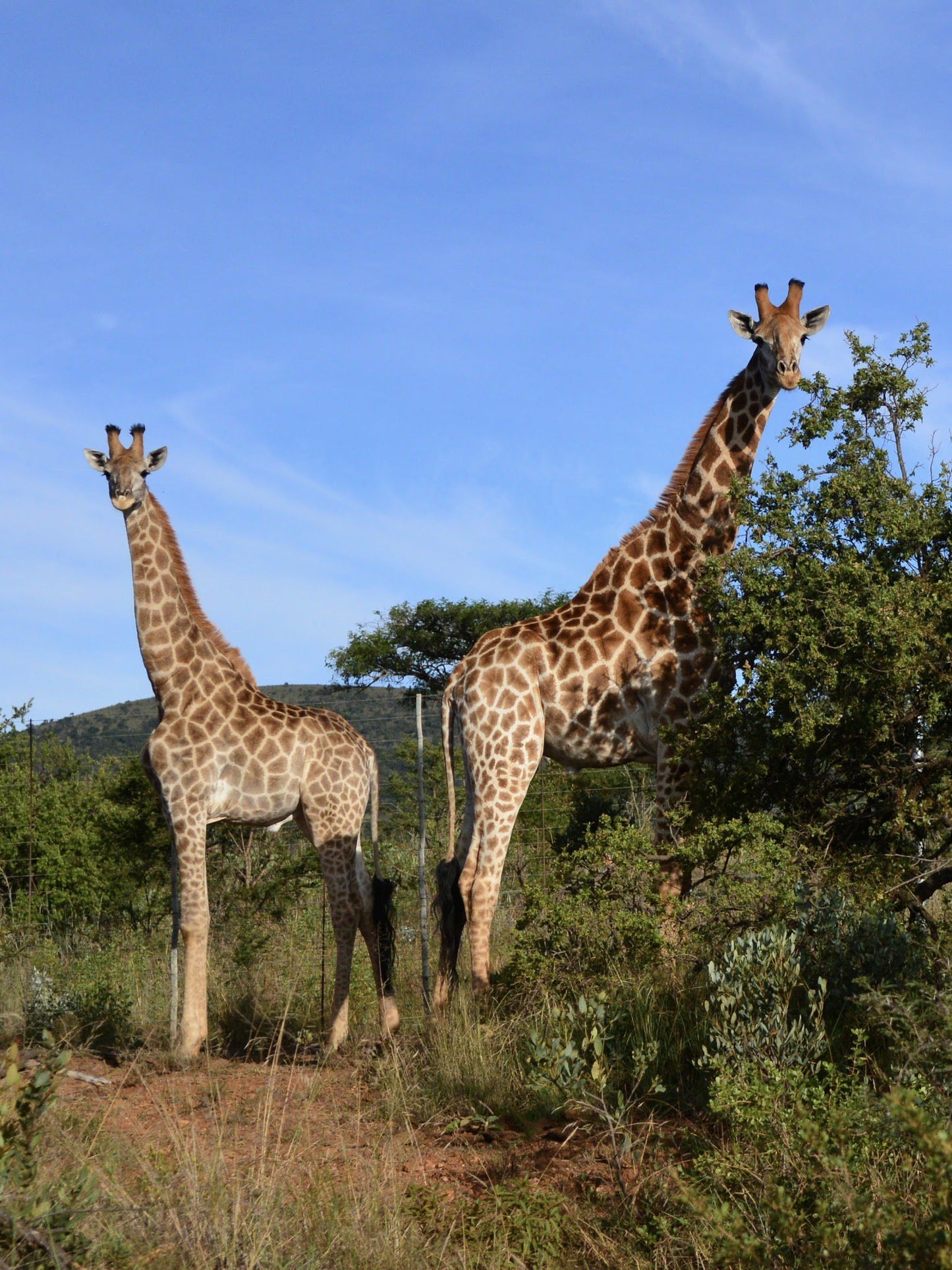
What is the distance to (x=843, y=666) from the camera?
6.75 metres

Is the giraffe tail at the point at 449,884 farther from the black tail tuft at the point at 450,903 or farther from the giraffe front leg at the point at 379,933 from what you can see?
the giraffe front leg at the point at 379,933

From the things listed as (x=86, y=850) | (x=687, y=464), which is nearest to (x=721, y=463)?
(x=687, y=464)

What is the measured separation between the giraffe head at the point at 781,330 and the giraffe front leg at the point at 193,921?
4984 mm

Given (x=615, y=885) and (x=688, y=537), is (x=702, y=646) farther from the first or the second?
(x=615, y=885)

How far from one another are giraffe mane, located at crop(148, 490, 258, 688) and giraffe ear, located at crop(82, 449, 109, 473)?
0.42 m

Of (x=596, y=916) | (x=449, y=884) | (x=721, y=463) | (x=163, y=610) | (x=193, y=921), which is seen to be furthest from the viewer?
(x=163, y=610)

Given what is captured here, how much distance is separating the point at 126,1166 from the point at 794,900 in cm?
358

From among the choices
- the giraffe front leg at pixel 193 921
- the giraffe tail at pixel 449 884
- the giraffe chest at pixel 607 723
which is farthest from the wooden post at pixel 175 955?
the giraffe chest at pixel 607 723

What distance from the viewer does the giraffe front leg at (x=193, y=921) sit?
8.47 metres

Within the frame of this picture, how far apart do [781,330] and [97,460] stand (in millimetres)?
5081

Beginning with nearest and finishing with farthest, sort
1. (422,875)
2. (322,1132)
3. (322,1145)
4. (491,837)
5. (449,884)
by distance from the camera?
1. (322,1145)
2. (322,1132)
3. (491,837)
4. (449,884)
5. (422,875)

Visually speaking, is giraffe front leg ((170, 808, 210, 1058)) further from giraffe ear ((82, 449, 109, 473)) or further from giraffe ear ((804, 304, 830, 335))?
giraffe ear ((804, 304, 830, 335))

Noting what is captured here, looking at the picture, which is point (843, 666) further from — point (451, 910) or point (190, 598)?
point (190, 598)

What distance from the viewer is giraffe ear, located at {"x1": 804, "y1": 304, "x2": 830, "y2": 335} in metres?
8.56
